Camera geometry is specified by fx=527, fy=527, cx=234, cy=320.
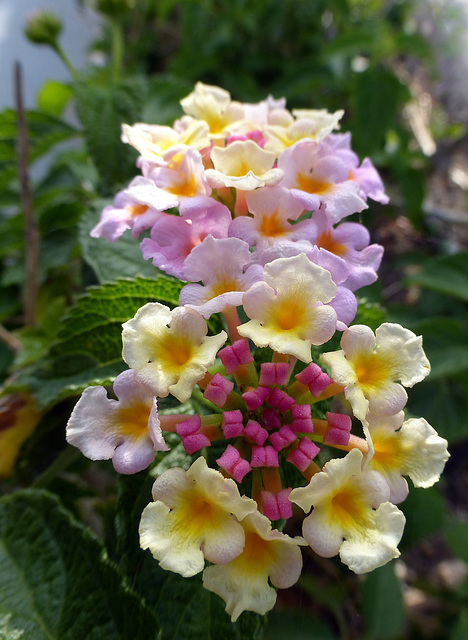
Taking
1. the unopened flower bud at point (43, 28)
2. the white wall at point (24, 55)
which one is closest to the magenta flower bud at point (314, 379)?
the unopened flower bud at point (43, 28)

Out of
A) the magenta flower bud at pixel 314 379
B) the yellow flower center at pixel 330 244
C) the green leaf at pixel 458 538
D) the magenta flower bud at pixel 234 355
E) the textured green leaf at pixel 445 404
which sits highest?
the yellow flower center at pixel 330 244

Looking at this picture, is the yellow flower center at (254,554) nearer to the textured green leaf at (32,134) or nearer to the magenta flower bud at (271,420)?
the magenta flower bud at (271,420)

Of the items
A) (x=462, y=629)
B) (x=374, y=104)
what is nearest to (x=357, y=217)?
(x=374, y=104)

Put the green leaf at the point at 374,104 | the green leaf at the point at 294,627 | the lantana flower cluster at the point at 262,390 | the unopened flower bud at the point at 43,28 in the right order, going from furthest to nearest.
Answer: the green leaf at the point at 374,104 → the unopened flower bud at the point at 43,28 → the green leaf at the point at 294,627 → the lantana flower cluster at the point at 262,390

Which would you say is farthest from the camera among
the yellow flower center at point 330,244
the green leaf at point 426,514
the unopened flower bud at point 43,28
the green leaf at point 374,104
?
the green leaf at point 374,104

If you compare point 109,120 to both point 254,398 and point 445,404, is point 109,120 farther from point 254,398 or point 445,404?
point 445,404
